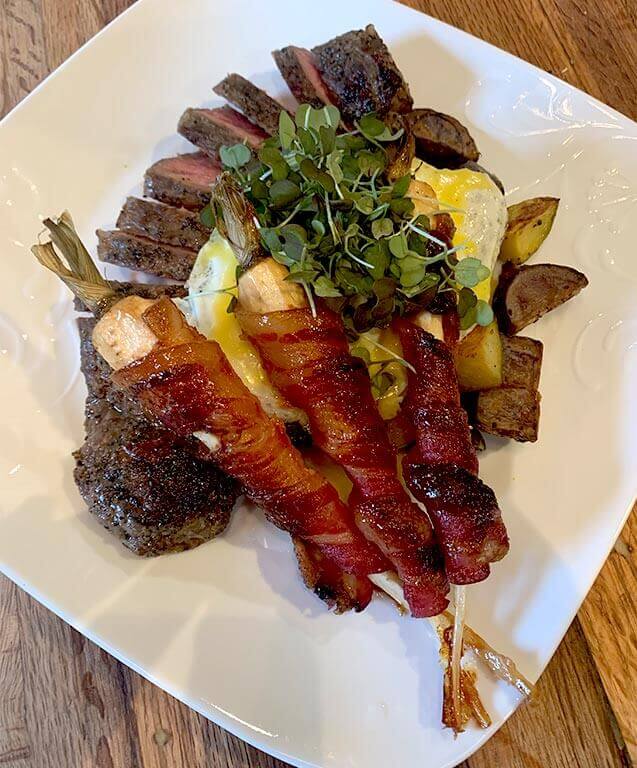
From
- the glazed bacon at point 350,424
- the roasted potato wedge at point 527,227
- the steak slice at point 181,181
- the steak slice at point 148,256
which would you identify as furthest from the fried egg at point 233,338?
the roasted potato wedge at point 527,227

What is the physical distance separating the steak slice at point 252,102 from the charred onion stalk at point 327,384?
69 centimetres

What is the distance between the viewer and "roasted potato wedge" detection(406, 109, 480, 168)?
2297 mm

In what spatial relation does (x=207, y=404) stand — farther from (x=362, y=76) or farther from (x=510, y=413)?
(x=362, y=76)

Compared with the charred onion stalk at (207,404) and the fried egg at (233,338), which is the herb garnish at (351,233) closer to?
the fried egg at (233,338)

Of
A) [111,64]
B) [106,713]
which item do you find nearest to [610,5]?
[111,64]

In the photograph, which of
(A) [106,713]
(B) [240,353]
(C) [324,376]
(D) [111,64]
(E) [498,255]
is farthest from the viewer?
(D) [111,64]

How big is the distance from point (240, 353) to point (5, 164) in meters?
1.23

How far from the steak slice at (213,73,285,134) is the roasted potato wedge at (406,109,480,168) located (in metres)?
0.49

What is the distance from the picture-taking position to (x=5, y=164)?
7.83 ft

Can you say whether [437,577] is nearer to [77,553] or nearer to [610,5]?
[77,553]

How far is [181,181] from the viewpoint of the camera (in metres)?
2.35

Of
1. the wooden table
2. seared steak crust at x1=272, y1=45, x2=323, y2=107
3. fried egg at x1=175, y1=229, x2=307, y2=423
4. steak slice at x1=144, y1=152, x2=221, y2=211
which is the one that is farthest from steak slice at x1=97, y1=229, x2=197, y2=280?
the wooden table

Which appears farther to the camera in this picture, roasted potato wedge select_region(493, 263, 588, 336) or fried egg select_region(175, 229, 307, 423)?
roasted potato wedge select_region(493, 263, 588, 336)

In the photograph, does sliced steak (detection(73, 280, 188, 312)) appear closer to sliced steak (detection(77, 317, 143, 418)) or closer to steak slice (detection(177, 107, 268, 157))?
sliced steak (detection(77, 317, 143, 418))
